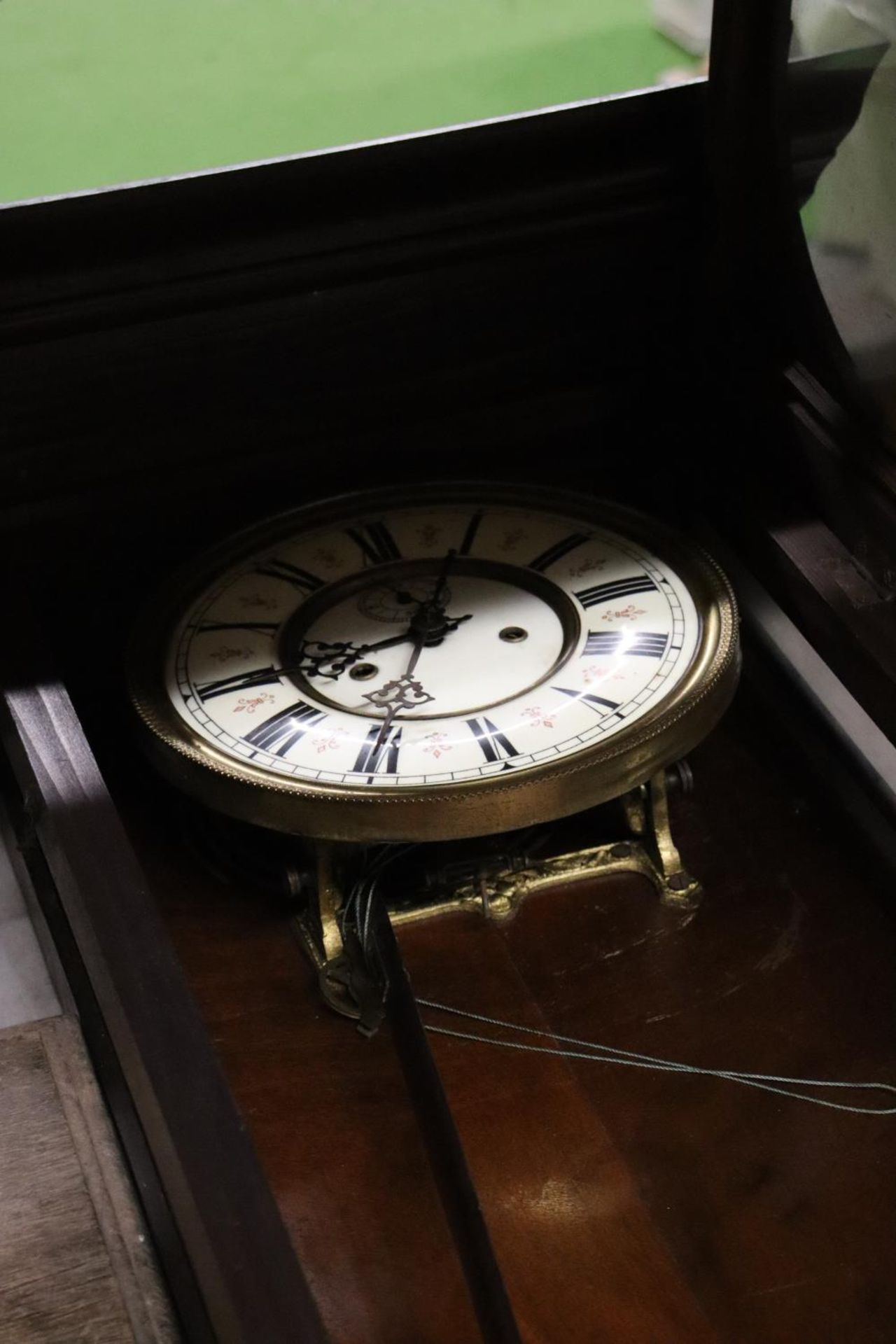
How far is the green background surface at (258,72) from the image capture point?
190 cm

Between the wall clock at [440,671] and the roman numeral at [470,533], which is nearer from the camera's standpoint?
the wall clock at [440,671]

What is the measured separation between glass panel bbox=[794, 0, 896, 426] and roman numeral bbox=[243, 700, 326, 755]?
21.0 inches

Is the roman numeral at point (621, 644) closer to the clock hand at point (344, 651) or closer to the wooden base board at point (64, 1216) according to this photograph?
the clock hand at point (344, 651)

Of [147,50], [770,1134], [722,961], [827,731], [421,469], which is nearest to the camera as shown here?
[770,1134]

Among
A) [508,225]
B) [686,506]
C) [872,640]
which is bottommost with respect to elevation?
[686,506]

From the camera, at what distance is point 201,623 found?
53.8 inches

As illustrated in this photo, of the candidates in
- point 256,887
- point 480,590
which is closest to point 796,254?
point 480,590

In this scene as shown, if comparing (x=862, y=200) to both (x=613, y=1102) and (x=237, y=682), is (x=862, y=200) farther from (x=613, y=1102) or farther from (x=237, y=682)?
(x=613, y=1102)

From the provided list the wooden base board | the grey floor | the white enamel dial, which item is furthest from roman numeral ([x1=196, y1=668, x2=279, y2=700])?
the wooden base board

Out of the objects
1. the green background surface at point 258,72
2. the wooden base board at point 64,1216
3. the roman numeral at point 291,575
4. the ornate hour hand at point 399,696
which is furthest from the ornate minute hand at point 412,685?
the green background surface at point 258,72

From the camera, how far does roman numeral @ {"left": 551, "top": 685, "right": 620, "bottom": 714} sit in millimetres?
1237

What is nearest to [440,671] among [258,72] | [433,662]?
[433,662]

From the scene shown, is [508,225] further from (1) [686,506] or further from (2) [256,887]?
(2) [256,887]

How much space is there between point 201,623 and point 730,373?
55 cm
